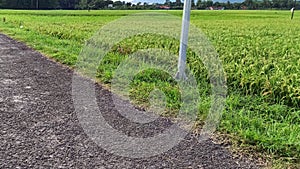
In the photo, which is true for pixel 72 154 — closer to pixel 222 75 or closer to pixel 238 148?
pixel 238 148

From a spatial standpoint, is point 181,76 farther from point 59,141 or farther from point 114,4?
point 114,4

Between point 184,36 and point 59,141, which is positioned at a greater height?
point 184,36

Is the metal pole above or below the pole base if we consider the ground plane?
above

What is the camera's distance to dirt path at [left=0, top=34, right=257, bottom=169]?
226cm

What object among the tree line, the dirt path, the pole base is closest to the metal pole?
the pole base

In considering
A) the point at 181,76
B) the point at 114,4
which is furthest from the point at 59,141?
the point at 114,4

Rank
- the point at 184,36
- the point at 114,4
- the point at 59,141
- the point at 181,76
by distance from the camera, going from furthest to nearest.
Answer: the point at 114,4 → the point at 181,76 → the point at 184,36 → the point at 59,141

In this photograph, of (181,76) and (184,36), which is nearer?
(184,36)

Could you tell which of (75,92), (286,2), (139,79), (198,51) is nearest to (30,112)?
(75,92)

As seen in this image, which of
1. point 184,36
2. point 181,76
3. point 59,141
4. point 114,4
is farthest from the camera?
point 114,4

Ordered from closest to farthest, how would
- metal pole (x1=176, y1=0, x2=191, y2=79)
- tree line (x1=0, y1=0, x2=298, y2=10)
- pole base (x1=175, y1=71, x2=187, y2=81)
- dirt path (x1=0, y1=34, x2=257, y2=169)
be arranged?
dirt path (x1=0, y1=34, x2=257, y2=169), metal pole (x1=176, y1=0, x2=191, y2=79), pole base (x1=175, y1=71, x2=187, y2=81), tree line (x1=0, y1=0, x2=298, y2=10)

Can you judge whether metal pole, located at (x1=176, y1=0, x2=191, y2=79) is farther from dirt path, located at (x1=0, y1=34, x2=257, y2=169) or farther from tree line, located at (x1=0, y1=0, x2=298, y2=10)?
tree line, located at (x1=0, y1=0, x2=298, y2=10)

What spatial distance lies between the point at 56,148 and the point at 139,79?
2476mm

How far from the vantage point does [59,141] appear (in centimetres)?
257
